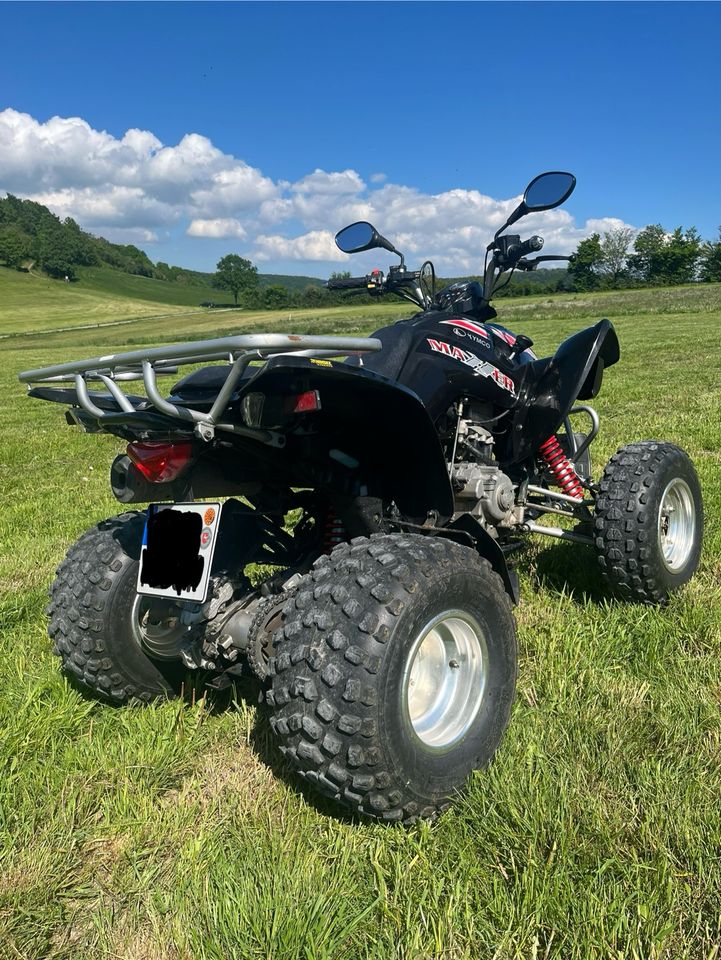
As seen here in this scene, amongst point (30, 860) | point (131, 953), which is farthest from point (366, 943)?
point (30, 860)

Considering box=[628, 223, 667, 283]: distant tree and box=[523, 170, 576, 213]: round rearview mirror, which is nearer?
box=[523, 170, 576, 213]: round rearview mirror

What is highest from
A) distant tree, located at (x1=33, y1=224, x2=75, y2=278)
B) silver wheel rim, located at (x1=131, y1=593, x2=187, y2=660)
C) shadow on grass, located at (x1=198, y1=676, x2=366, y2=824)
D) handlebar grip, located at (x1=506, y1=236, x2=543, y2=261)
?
distant tree, located at (x1=33, y1=224, x2=75, y2=278)

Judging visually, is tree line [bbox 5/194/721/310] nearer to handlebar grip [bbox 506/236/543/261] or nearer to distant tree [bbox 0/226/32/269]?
distant tree [bbox 0/226/32/269]

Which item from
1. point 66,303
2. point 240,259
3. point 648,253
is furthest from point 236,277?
point 648,253

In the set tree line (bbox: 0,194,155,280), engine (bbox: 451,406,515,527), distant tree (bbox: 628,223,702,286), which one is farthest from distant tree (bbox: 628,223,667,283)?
engine (bbox: 451,406,515,527)

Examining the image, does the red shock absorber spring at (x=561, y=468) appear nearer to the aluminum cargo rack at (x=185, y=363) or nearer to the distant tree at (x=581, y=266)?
the distant tree at (x=581, y=266)

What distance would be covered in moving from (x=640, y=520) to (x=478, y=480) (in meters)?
0.79

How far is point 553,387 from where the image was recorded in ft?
11.4

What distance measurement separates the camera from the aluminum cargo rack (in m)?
1.78

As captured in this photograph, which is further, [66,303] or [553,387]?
[66,303]

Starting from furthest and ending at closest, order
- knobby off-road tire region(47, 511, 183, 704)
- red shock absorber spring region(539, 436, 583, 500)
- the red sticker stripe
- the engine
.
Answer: red shock absorber spring region(539, 436, 583, 500) < the red sticker stripe < the engine < knobby off-road tire region(47, 511, 183, 704)

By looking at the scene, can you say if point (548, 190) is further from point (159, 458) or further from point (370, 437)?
point (159, 458)

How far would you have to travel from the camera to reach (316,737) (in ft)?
6.61

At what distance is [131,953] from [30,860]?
18.1 inches
